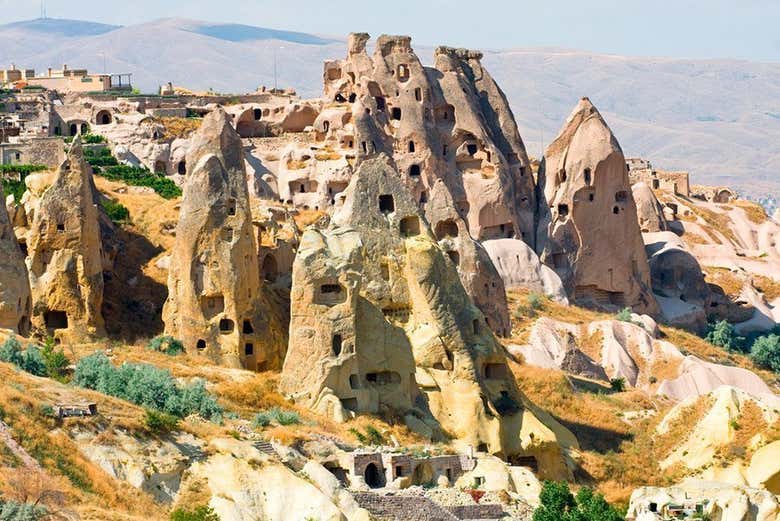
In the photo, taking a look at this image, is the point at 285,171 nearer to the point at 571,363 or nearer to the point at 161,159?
the point at 161,159

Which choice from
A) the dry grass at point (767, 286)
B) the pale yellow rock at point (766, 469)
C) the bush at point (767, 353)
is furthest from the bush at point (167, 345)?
the dry grass at point (767, 286)

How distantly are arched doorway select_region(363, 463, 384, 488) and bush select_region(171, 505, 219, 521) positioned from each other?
5.56 metres

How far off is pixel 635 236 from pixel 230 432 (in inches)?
1706

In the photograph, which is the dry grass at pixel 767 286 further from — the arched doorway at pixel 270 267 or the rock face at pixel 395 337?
the rock face at pixel 395 337

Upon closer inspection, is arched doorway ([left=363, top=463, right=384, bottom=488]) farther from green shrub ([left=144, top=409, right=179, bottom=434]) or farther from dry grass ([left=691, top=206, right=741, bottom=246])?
dry grass ([left=691, top=206, right=741, bottom=246])

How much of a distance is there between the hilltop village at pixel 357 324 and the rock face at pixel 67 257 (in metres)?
0.07

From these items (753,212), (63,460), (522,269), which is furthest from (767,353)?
(63,460)

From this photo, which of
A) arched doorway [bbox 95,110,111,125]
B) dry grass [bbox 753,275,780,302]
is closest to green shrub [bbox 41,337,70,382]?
arched doorway [bbox 95,110,111,125]

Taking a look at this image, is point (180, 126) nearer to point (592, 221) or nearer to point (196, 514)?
point (592, 221)

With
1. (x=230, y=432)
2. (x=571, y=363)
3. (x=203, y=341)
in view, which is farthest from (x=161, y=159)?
(x=230, y=432)

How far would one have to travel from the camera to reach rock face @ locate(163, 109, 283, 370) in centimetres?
5272

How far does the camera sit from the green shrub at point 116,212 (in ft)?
208

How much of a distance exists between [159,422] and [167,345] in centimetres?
1200

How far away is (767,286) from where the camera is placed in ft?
300
